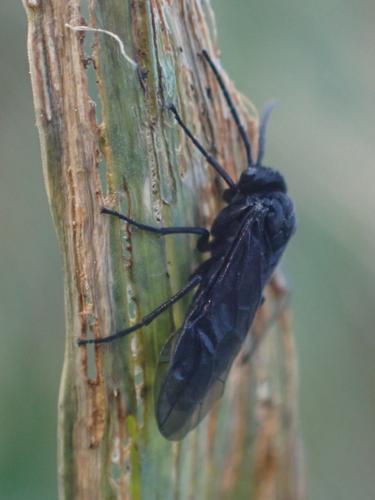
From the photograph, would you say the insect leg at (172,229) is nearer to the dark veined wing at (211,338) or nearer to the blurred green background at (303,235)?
the dark veined wing at (211,338)

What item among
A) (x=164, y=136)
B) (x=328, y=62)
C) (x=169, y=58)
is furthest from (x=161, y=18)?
(x=328, y=62)

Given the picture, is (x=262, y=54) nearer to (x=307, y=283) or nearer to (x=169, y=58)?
(x=307, y=283)

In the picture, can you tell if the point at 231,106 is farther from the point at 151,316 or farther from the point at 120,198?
the point at 151,316

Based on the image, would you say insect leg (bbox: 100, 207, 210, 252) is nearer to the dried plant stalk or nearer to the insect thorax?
the dried plant stalk

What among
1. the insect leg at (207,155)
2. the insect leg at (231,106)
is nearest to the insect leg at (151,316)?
the insect leg at (207,155)

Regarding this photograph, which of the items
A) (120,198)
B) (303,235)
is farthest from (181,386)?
(303,235)
